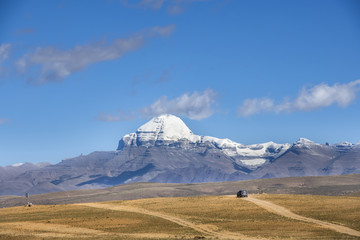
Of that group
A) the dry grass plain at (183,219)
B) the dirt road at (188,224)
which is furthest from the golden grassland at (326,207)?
the dirt road at (188,224)

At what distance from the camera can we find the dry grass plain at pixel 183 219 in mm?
77062

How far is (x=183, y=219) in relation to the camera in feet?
310

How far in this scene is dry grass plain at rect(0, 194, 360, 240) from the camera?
7706 centimetres

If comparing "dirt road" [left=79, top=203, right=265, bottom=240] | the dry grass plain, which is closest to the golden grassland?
the dry grass plain

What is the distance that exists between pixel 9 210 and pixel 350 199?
233 ft

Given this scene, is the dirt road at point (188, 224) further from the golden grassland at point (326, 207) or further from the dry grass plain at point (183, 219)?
the golden grassland at point (326, 207)

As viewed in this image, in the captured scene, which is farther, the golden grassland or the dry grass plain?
the golden grassland

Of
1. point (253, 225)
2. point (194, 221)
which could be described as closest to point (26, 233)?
point (194, 221)

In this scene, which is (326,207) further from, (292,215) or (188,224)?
(188,224)

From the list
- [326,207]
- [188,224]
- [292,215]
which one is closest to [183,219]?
[188,224]

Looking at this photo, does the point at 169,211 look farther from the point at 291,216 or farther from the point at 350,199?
the point at 350,199

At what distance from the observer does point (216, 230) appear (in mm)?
80688

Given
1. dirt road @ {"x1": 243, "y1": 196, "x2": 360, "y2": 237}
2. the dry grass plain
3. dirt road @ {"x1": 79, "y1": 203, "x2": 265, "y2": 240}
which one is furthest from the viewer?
the dry grass plain

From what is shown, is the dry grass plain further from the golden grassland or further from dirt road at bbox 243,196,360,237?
dirt road at bbox 243,196,360,237
